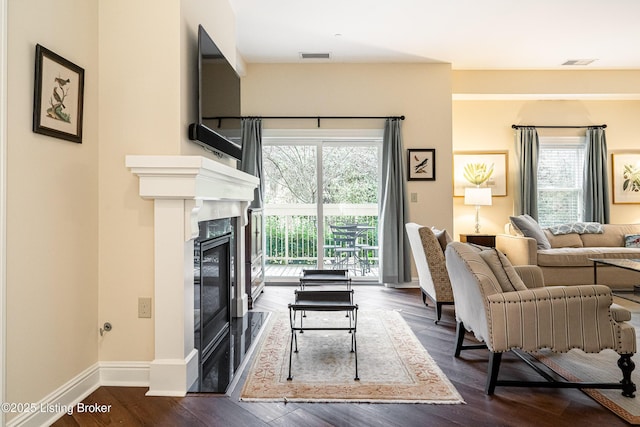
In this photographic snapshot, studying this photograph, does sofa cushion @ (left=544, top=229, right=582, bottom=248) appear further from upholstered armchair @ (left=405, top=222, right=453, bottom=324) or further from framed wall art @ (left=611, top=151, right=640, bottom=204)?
upholstered armchair @ (left=405, top=222, right=453, bottom=324)

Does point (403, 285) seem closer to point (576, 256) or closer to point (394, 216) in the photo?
point (394, 216)

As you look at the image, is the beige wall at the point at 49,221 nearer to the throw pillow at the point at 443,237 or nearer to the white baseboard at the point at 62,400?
the white baseboard at the point at 62,400

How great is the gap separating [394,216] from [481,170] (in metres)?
1.73

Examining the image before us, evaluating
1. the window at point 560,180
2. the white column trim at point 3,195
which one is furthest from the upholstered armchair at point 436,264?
the window at point 560,180

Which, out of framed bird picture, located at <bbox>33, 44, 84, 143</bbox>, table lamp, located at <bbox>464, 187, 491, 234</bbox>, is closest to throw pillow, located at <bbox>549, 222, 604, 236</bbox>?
table lamp, located at <bbox>464, 187, 491, 234</bbox>

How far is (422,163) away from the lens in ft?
16.8

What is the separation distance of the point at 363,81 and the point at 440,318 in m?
3.26

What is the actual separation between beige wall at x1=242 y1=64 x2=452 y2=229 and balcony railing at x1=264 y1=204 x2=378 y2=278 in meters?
0.66

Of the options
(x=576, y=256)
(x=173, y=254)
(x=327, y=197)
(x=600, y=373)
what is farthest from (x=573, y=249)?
(x=173, y=254)

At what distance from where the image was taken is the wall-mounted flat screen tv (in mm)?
2438

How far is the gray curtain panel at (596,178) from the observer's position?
5633 millimetres

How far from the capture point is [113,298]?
7.46 feet

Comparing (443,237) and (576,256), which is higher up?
(443,237)

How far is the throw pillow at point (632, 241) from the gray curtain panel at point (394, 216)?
3001mm
